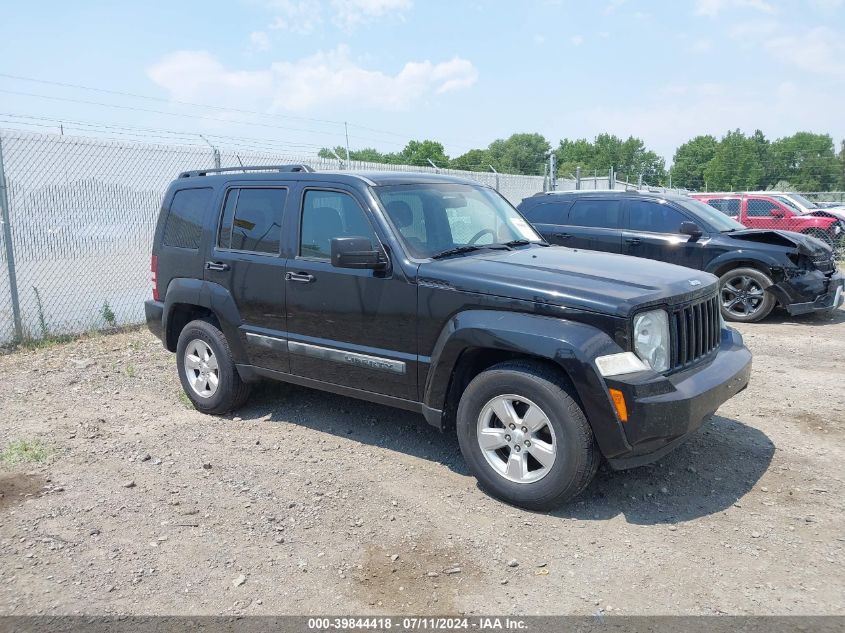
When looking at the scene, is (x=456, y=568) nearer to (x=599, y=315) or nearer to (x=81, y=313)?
(x=599, y=315)

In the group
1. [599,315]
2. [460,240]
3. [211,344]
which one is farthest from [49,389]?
[599,315]

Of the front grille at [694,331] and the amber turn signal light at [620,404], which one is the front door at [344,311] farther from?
the front grille at [694,331]

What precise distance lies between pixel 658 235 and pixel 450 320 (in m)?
6.38

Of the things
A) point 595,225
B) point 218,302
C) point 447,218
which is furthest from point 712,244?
point 218,302

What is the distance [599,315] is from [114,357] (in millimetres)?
5920

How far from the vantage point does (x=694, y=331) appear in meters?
4.09

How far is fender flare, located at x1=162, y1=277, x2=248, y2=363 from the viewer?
539 centimetres

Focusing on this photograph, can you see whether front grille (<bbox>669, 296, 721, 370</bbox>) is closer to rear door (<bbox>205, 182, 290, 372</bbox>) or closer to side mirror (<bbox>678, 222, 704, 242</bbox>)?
rear door (<bbox>205, 182, 290, 372</bbox>)

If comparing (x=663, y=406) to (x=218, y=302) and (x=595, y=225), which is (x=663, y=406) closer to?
(x=218, y=302)

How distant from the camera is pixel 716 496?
161 inches

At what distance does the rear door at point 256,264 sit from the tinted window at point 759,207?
48.2 ft

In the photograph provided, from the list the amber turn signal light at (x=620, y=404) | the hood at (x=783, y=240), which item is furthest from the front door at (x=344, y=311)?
the hood at (x=783, y=240)

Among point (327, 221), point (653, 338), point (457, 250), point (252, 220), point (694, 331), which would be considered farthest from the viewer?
point (252, 220)

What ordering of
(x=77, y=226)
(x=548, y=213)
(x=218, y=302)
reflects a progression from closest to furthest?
(x=218, y=302) → (x=77, y=226) → (x=548, y=213)
